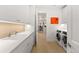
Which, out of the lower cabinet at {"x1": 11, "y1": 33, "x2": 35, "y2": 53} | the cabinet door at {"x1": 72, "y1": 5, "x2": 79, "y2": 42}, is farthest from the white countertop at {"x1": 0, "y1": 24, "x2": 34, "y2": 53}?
the cabinet door at {"x1": 72, "y1": 5, "x2": 79, "y2": 42}

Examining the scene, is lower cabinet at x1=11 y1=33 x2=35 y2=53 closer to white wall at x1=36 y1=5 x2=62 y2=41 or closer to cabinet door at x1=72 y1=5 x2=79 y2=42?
cabinet door at x1=72 y1=5 x2=79 y2=42

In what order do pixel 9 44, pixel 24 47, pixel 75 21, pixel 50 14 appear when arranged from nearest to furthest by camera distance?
pixel 75 21
pixel 9 44
pixel 24 47
pixel 50 14

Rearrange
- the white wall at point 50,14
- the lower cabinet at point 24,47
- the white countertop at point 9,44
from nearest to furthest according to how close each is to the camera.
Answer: the white countertop at point 9,44 → the lower cabinet at point 24,47 → the white wall at point 50,14

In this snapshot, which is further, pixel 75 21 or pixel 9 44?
pixel 9 44

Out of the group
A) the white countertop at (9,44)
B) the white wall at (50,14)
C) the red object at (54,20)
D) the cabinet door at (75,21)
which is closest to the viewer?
the white countertop at (9,44)

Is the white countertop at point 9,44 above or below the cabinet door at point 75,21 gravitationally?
below

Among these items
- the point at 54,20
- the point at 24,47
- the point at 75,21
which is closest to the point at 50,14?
the point at 54,20

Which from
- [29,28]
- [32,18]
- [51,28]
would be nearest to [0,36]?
[29,28]

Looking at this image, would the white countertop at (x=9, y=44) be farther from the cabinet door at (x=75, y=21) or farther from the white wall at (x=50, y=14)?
the white wall at (x=50, y=14)

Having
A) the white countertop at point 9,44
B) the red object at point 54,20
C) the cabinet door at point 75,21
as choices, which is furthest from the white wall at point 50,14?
the cabinet door at point 75,21

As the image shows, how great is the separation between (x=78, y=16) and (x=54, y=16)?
6.48 metres

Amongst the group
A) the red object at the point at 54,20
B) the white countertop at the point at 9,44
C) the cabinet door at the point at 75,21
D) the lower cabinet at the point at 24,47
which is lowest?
the lower cabinet at the point at 24,47

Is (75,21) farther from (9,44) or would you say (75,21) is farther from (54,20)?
(54,20)
